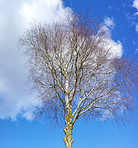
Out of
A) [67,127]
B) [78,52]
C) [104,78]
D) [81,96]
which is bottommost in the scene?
[67,127]

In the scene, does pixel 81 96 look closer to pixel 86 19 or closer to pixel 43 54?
pixel 43 54

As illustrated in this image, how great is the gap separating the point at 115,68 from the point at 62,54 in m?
3.00

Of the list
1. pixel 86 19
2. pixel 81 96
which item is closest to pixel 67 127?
pixel 81 96

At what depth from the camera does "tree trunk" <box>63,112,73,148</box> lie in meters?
8.14

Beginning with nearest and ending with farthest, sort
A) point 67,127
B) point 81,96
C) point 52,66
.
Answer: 1. point 67,127
2. point 81,96
3. point 52,66

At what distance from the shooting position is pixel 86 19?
968cm

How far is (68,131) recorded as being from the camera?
329 inches

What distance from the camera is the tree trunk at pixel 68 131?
8.14 meters

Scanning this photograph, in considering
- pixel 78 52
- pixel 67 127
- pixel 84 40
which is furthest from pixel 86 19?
pixel 67 127

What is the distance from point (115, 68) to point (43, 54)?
13.2 feet

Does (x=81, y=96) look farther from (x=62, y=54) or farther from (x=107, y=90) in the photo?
(x=62, y=54)

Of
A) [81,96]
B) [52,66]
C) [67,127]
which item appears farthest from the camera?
[52,66]

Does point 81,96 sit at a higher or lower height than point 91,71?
lower

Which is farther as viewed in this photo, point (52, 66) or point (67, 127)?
point (52, 66)
